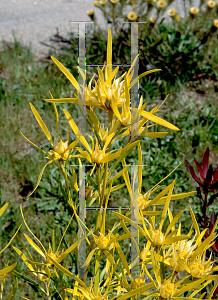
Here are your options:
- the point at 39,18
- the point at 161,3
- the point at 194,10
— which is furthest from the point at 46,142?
the point at 39,18

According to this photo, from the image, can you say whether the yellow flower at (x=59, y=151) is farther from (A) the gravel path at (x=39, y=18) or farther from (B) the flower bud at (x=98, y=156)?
(A) the gravel path at (x=39, y=18)

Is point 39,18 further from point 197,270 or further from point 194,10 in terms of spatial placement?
point 197,270

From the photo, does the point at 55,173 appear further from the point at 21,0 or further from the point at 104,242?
the point at 21,0

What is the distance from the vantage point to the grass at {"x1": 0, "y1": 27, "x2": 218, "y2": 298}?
141 cm

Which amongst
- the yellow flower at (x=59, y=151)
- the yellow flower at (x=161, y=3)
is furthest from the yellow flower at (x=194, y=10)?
the yellow flower at (x=59, y=151)

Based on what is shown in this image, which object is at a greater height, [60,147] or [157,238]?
[60,147]

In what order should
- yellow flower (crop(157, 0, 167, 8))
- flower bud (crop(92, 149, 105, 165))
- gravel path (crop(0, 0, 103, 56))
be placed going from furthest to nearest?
gravel path (crop(0, 0, 103, 56)), yellow flower (crop(157, 0, 167, 8)), flower bud (crop(92, 149, 105, 165))

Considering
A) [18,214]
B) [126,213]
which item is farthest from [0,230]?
[126,213]

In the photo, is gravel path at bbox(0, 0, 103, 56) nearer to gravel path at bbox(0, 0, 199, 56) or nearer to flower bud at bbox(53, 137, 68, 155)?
gravel path at bbox(0, 0, 199, 56)

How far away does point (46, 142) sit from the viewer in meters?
1.69

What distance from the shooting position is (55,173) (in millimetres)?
1559

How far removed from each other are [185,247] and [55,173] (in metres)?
1.07

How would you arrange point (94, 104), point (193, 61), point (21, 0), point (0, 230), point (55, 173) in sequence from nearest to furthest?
1. point (94, 104)
2. point (0, 230)
3. point (55, 173)
4. point (193, 61)
5. point (21, 0)

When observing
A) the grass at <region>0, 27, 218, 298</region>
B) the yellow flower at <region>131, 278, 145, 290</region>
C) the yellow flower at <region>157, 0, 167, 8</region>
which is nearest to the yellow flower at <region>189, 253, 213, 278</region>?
the yellow flower at <region>131, 278, 145, 290</region>
